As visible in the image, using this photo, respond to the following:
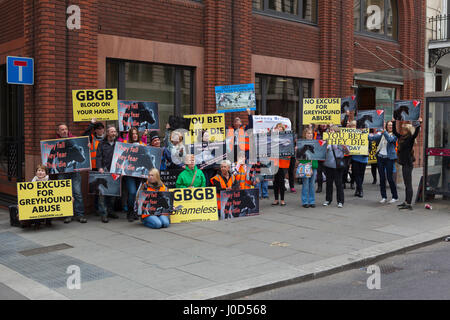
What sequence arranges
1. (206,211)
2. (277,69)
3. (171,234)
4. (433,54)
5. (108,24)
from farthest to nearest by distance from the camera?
(433,54) < (277,69) < (108,24) < (206,211) < (171,234)

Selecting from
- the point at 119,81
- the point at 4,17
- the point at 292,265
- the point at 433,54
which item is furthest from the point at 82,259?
the point at 433,54

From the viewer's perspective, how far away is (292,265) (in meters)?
6.56

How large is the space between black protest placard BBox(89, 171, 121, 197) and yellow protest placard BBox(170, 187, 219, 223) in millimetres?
1143

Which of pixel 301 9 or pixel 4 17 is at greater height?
pixel 301 9

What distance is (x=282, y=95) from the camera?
49.1ft

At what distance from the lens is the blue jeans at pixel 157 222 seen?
872 centimetres

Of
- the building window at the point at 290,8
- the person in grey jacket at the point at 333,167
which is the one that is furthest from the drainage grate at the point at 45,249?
the building window at the point at 290,8

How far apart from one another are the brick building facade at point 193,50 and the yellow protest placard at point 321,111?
86.5 inches

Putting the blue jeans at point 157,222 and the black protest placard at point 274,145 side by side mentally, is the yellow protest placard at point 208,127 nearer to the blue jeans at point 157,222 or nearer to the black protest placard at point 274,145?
the black protest placard at point 274,145

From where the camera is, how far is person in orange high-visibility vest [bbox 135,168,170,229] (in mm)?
8734

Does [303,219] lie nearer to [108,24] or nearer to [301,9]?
[108,24]

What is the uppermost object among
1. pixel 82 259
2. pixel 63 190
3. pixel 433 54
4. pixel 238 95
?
pixel 433 54

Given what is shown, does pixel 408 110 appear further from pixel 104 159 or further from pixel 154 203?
pixel 104 159

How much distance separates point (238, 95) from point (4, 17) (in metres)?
5.58
